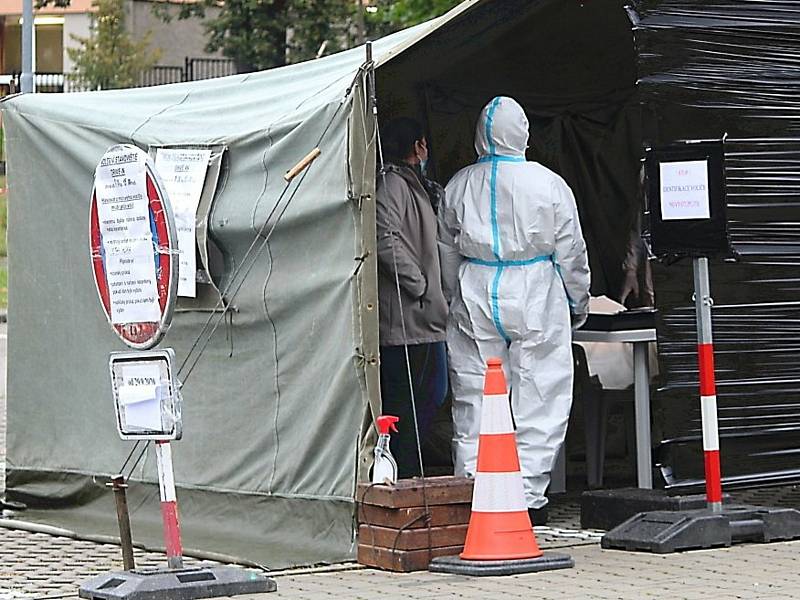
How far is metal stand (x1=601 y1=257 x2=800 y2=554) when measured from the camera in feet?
27.5

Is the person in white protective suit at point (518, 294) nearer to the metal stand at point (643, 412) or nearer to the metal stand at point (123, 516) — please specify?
the metal stand at point (643, 412)

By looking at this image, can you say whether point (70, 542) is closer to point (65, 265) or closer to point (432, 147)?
point (65, 265)

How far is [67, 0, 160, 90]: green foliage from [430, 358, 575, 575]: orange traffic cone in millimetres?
28763

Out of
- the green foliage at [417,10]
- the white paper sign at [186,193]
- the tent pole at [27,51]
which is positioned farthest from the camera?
the green foliage at [417,10]

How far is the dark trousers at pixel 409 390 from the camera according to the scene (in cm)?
965

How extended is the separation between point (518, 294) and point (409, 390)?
1.03 metres

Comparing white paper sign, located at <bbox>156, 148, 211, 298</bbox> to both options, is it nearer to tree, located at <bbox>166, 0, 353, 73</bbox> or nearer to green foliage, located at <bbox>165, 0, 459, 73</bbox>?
green foliage, located at <bbox>165, 0, 459, 73</bbox>

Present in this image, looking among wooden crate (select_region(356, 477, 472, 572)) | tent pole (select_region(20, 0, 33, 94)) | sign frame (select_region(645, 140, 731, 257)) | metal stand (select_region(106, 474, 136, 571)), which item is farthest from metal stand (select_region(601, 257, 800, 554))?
tent pole (select_region(20, 0, 33, 94))

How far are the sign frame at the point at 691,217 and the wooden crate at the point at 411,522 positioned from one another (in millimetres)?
1492

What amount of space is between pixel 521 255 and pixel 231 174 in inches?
59.5

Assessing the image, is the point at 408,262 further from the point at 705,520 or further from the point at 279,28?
the point at 279,28

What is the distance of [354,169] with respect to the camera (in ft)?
27.3

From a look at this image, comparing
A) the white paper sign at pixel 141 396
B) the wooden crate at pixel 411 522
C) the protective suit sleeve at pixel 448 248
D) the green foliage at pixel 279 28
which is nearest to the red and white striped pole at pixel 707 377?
the wooden crate at pixel 411 522

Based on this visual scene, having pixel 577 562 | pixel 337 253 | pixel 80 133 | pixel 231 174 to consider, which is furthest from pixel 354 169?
pixel 80 133
